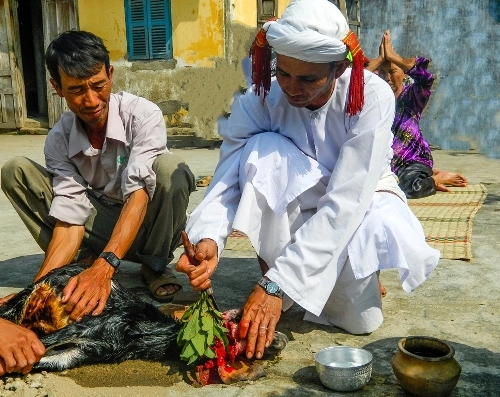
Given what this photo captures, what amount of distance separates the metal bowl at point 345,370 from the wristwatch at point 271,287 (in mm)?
331

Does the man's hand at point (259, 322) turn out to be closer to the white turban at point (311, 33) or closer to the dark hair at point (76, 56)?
the white turban at point (311, 33)

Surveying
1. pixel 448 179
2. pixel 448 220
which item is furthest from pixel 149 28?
pixel 448 220

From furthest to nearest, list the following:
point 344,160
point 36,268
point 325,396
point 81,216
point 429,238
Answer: point 429,238 → point 36,268 → point 81,216 → point 344,160 → point 325,396

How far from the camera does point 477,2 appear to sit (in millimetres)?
10539

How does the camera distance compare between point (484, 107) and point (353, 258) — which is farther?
point (484, 107)

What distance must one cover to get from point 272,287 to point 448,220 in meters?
3.17

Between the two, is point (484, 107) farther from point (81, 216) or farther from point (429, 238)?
point (81, 216)

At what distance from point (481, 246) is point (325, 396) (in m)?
2.62

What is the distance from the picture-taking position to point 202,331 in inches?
106

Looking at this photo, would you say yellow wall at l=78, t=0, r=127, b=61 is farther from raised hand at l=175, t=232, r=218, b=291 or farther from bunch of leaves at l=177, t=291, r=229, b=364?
bunch of leaves at l=177, t=291, r=229, b=364

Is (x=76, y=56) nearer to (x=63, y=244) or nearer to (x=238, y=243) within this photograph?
(x=63, y=244)

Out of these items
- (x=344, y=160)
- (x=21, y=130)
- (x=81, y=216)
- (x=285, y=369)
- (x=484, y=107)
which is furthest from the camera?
(x=21, y=130)

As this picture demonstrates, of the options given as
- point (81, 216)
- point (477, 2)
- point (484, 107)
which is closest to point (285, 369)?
point (81, 216)

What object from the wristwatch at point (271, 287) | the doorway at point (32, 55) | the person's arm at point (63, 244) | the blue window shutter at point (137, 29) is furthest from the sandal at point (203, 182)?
the doorway at point (32, 55)
